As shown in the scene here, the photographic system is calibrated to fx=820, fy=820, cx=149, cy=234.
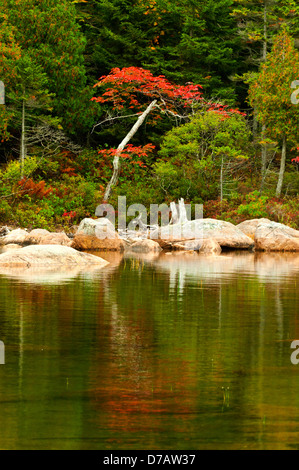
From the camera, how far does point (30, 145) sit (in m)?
36.5

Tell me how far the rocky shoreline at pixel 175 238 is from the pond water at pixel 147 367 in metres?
11.8

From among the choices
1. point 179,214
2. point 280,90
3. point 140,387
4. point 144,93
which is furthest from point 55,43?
point 140,387

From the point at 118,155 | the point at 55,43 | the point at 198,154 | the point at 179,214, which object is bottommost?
the point at 179,214

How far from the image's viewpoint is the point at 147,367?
817 centimetres

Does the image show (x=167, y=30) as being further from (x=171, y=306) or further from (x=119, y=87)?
(x=171, y=306)

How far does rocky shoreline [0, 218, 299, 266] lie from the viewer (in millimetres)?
27625

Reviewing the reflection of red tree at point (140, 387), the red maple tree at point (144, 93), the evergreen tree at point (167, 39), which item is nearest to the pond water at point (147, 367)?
the reflection of red tree at point (140, 387)

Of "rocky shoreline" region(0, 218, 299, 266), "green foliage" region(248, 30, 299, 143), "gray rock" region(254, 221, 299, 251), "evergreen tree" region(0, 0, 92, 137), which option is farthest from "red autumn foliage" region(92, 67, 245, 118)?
"gray rock" region(254, 221, 299, 251)

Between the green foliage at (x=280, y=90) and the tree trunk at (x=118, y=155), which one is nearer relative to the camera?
the green foliage at (x=280, y=90)

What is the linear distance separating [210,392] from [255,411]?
646 mm

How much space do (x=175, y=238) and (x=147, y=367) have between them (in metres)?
21.7

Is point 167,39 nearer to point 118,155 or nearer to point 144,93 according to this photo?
point 144,93

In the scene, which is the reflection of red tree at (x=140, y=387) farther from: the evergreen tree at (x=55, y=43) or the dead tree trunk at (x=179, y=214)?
the evergreen tree at (x=55, y=43)

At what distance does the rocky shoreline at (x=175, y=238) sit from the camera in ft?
90.6
